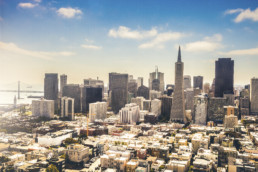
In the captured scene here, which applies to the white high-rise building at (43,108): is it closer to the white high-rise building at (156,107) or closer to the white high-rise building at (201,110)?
the white high-rise building at (156,107)

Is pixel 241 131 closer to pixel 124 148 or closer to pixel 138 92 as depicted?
pixel 124 148

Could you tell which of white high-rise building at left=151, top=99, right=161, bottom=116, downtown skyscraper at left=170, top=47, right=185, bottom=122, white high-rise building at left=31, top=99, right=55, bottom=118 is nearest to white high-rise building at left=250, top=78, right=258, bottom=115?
downtown skyscraper at left=170, top=47, right=185, bottom=122

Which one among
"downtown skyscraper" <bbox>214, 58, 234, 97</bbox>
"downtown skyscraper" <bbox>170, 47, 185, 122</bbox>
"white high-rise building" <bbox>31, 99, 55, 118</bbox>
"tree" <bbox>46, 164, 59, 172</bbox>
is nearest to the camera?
"tree" <bbox>46, 164, 59, 172</bbox>

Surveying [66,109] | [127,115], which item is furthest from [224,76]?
[66,109]

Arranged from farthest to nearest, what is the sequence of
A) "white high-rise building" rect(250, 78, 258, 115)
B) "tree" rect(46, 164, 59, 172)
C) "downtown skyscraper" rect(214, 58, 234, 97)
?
1. "downtown skyscraper" rect(214, 58, 234, 97)
2. "white high-rise building" rect(250, 78, 258, 115)
3. "tree" rect(46, 164, 59, 172)

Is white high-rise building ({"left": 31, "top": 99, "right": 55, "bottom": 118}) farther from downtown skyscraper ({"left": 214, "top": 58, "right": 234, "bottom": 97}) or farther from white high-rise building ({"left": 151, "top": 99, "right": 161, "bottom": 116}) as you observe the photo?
downtown skyscraper ({"left": 214, "top": 58, "right": 234, "bottom": 97})

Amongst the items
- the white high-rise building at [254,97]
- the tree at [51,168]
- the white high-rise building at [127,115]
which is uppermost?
the white high-rise building at [254,97]

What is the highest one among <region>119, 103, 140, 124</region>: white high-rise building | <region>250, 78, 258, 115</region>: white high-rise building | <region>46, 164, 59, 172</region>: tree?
<region>250, 78, 258, 115</region>: white high-rise building

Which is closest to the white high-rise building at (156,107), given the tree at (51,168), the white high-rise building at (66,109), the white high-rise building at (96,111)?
the white high-rise building at (96,111)

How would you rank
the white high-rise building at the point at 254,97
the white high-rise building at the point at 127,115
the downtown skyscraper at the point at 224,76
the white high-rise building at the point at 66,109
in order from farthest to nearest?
the downtown skyscraper at the point at 224,76
the white high-rise building at the point at 254,97
the white high-rise building at the point at 66,109
the white high-rise building at the point at 127,115

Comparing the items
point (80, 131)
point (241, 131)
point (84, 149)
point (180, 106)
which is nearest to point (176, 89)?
point (180, 106)
